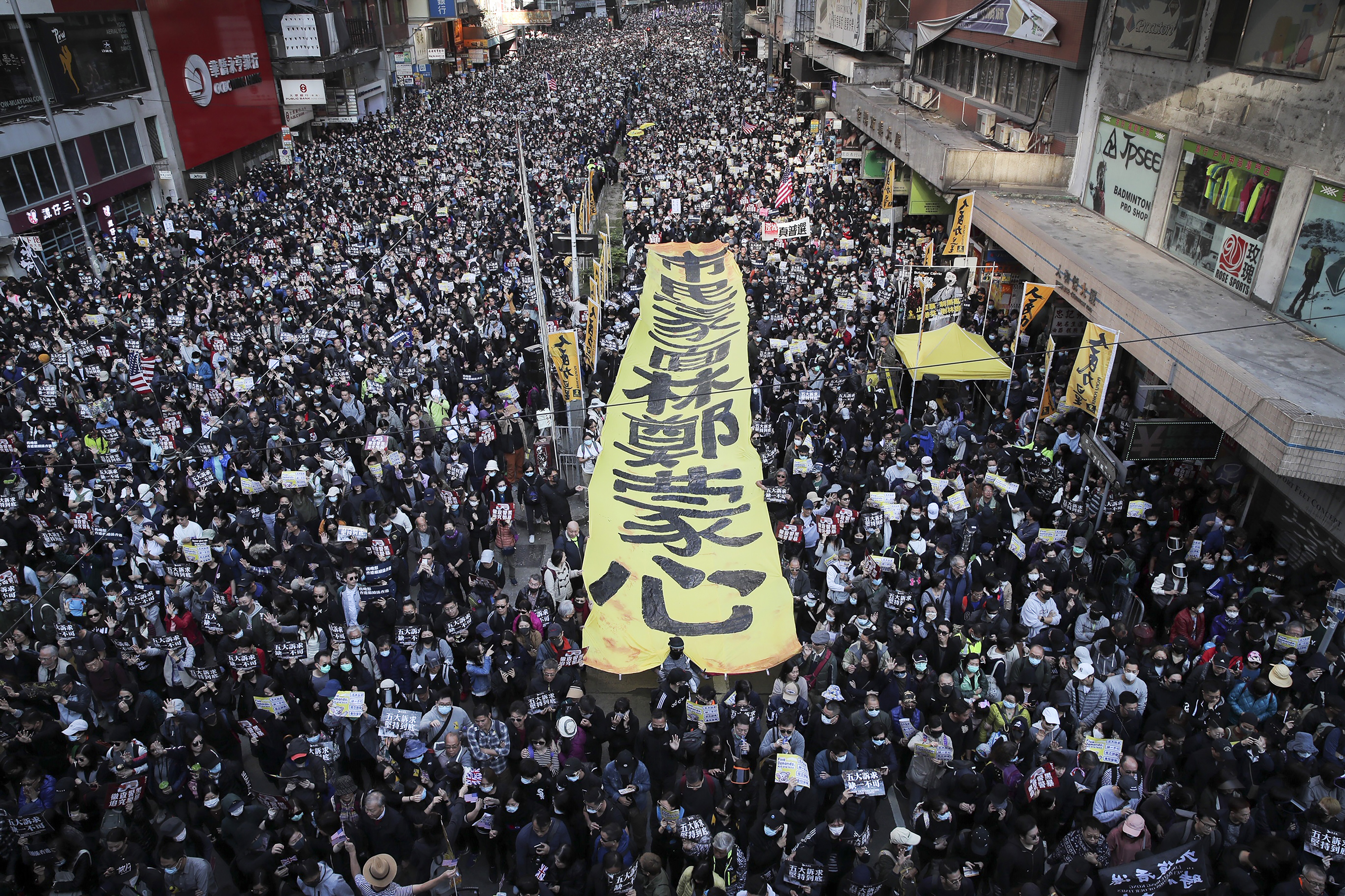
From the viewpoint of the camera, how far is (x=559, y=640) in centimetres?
832

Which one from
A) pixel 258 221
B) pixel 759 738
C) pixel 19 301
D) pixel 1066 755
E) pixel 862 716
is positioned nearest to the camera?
pixel 1066 755

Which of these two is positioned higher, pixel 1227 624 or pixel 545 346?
pixel 545 346

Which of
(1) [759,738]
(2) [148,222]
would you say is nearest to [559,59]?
(2) [148,222]

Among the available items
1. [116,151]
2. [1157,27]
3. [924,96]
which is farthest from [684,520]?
[116,151]

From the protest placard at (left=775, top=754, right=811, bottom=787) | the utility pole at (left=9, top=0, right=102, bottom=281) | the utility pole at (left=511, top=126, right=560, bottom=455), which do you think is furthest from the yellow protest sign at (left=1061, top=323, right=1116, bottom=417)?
the utility pole at (left=9, top=0, right=102, bottom=281)

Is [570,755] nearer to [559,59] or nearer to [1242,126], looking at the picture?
[1242,126]

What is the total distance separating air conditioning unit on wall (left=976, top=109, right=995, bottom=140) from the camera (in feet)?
68.7

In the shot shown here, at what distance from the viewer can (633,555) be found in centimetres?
1050

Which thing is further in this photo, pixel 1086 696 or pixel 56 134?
pixel 56 134

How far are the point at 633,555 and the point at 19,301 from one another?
15459mm

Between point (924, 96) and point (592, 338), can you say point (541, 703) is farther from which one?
point (924, 96)

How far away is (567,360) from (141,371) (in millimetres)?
7396

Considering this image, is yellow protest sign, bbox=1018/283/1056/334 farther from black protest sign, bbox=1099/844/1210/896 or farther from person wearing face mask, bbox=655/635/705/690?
black protest sign, bbox=1099/844/1210/896

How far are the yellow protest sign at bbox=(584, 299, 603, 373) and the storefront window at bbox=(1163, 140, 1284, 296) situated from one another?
9751 mm
